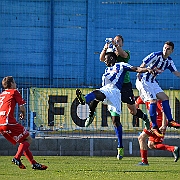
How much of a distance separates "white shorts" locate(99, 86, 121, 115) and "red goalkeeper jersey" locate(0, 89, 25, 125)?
6.02 feet

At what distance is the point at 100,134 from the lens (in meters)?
18.8

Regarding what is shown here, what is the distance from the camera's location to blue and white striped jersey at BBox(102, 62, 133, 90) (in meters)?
13.3

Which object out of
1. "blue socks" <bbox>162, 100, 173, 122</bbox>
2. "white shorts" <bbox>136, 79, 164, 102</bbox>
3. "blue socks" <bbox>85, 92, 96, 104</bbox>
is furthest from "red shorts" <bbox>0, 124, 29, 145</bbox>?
"blue socks" <bbox>162, 100, 173, 122</bbox>

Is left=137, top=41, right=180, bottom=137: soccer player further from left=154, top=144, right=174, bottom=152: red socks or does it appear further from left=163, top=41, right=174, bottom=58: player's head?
left=154, top=144, right=174, bottom=152: red socks

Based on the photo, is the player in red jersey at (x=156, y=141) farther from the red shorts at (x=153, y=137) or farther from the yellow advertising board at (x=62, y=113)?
the yellow advertising board at (x=62, y=113)

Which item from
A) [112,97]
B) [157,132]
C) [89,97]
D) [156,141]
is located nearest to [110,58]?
[112,97]

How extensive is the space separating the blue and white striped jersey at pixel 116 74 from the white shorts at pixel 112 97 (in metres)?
0.13

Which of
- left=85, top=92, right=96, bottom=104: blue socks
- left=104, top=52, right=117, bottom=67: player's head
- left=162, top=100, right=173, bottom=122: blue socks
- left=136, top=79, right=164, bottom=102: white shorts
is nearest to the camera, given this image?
left=85, top=92, right=96, bottom=104: blue socks

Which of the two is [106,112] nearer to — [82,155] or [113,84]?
[82,155]

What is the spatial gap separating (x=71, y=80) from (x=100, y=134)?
7.43 meters

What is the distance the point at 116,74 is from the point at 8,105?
232 centimetres

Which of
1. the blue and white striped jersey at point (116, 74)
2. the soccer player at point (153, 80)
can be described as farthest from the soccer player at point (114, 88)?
the soccer player at point (153, 80)

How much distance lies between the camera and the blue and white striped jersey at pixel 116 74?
13.3 m

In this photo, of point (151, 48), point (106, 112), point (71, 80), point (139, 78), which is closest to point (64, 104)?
point (106, 112)
